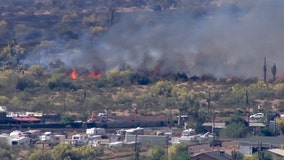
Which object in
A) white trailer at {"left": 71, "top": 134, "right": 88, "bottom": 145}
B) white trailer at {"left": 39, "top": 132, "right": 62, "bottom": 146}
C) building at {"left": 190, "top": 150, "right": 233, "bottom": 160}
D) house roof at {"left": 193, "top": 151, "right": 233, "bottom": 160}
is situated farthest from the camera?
white trailer at {"left": 39, "top": 132, "right": 62, "bottom": 146}

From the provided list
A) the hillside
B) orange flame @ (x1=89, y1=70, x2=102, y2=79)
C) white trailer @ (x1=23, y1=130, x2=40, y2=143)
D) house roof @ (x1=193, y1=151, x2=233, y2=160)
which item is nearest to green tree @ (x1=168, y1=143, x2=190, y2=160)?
house roof @ (x1=193, y1=151, x2=233, y2=160)

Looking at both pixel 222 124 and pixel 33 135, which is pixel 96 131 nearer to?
pixel 33 135

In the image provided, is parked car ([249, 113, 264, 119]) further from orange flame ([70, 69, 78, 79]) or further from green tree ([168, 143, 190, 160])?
orange flame ([70, 69, 78, 79])

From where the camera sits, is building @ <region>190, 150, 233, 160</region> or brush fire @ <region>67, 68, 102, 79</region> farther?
brush fire @ <region>67, 68, 102, 79</region>

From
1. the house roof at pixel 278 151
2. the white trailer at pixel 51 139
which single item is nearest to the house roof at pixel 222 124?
the white trailer at pixel 51 139

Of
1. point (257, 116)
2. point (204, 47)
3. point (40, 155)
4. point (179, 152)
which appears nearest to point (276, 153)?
point (179, 152)

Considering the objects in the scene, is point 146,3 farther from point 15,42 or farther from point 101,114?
point 101,114

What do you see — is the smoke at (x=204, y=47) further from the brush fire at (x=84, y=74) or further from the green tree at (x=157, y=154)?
the green tree at (x=157, y=154)
